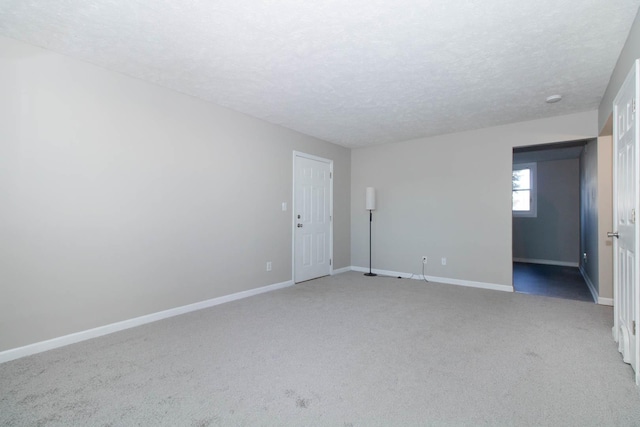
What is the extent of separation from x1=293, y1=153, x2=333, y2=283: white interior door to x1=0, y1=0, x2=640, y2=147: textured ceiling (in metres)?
1.50

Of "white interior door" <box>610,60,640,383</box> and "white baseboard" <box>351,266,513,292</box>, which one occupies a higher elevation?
"white interior door" <box>610,60,640,383</box>

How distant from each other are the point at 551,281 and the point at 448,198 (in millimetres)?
2239

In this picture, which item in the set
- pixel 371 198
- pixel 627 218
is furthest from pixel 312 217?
pixel 627 218

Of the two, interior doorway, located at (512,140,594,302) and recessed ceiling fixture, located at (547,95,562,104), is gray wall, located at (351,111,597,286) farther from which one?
interior doorway, located at (512,140,594,302)

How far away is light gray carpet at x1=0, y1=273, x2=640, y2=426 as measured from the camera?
1.74m

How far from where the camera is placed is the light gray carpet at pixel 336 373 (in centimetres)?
174

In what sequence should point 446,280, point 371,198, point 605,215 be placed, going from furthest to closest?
point 371,198
point 446,280
point 605,215

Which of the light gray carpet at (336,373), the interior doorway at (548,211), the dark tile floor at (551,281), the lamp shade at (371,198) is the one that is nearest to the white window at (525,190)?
the interior doorway at (548,211)

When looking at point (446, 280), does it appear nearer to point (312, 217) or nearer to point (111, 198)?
point (312, 217)

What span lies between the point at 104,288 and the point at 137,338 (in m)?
0.56

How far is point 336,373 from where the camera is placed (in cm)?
218

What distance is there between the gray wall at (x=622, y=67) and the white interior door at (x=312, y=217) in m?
3.66

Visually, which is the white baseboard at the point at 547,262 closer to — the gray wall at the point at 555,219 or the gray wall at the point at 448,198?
the gray wall at the point at 555,219

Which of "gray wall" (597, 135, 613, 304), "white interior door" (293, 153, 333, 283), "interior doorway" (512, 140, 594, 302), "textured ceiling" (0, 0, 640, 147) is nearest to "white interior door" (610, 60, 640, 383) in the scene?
"textured ceiling" (0, 0, 640, 147)
